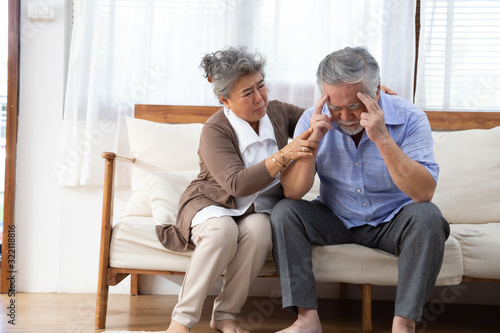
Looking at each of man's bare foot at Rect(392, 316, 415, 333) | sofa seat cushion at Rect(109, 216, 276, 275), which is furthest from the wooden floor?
man's bare foot at Rect(392, 316, 415, 333)

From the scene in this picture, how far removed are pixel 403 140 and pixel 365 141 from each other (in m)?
0.13

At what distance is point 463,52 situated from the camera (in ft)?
8.75

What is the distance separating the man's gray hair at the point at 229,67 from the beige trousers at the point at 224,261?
0.50m

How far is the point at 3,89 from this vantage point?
2900mm

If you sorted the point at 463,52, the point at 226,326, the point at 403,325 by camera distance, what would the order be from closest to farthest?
the point at 403,325
the point at 226,326
the point at 463,52

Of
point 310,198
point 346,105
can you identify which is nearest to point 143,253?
point 310,198

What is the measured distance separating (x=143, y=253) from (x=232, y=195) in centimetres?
42

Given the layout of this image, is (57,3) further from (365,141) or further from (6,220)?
(365,141)

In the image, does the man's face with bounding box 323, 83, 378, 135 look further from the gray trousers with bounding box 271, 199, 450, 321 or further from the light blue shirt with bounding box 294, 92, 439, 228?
the gray trousers with bounding box 271, 199, 450, 321

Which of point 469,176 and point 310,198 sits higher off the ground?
point 469,176

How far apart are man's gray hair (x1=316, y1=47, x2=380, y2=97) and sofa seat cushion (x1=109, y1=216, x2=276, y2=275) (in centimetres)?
70

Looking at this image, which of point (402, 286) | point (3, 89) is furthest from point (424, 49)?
point (3, 89)

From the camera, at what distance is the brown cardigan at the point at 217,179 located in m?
1.77

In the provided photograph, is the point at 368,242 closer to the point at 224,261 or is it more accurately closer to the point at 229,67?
the point at 224,261
